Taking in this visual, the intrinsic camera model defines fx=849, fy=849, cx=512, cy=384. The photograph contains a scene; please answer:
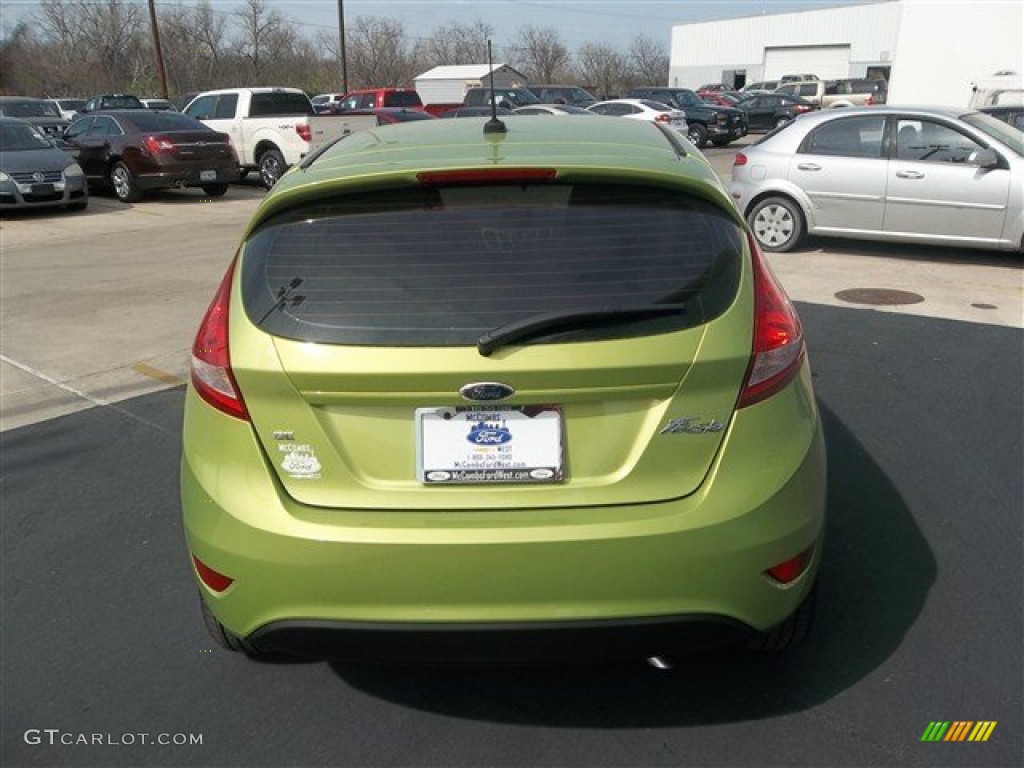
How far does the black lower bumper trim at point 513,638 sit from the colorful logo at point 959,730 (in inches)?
27.8

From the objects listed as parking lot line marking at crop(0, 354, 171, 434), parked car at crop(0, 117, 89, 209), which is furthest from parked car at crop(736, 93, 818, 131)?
parking lot line marking at crop(0, 354, 171, 434)

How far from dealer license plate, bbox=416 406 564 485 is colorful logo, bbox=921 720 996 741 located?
1.36 m

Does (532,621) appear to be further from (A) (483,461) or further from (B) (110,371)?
(B) (110,371)

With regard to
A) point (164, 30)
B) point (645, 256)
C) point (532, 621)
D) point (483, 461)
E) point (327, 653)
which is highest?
point (164, 30)

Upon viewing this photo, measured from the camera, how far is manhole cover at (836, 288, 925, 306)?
286 inches

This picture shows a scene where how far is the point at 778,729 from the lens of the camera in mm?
2475

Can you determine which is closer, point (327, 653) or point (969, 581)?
point (327, 653)

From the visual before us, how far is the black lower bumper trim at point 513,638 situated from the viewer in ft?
7.07

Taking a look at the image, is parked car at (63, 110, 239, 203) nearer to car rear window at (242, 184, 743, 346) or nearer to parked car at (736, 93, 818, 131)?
car rear window at (242, 184, 743, 346)

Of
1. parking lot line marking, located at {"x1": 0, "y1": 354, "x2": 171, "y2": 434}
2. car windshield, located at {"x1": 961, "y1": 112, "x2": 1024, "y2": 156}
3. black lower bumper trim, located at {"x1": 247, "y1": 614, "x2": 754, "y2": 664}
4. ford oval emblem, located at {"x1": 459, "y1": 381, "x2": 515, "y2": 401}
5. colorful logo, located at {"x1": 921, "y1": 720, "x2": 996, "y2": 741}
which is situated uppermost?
car windshield, located at {"x1": 961, "y1": 112, "x2": 1024, "y2": 156}

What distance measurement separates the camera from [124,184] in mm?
15523

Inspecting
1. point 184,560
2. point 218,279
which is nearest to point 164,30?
point 218,279

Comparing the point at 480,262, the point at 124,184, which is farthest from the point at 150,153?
the point at 480,262

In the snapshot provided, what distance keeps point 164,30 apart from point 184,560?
68569 mm
